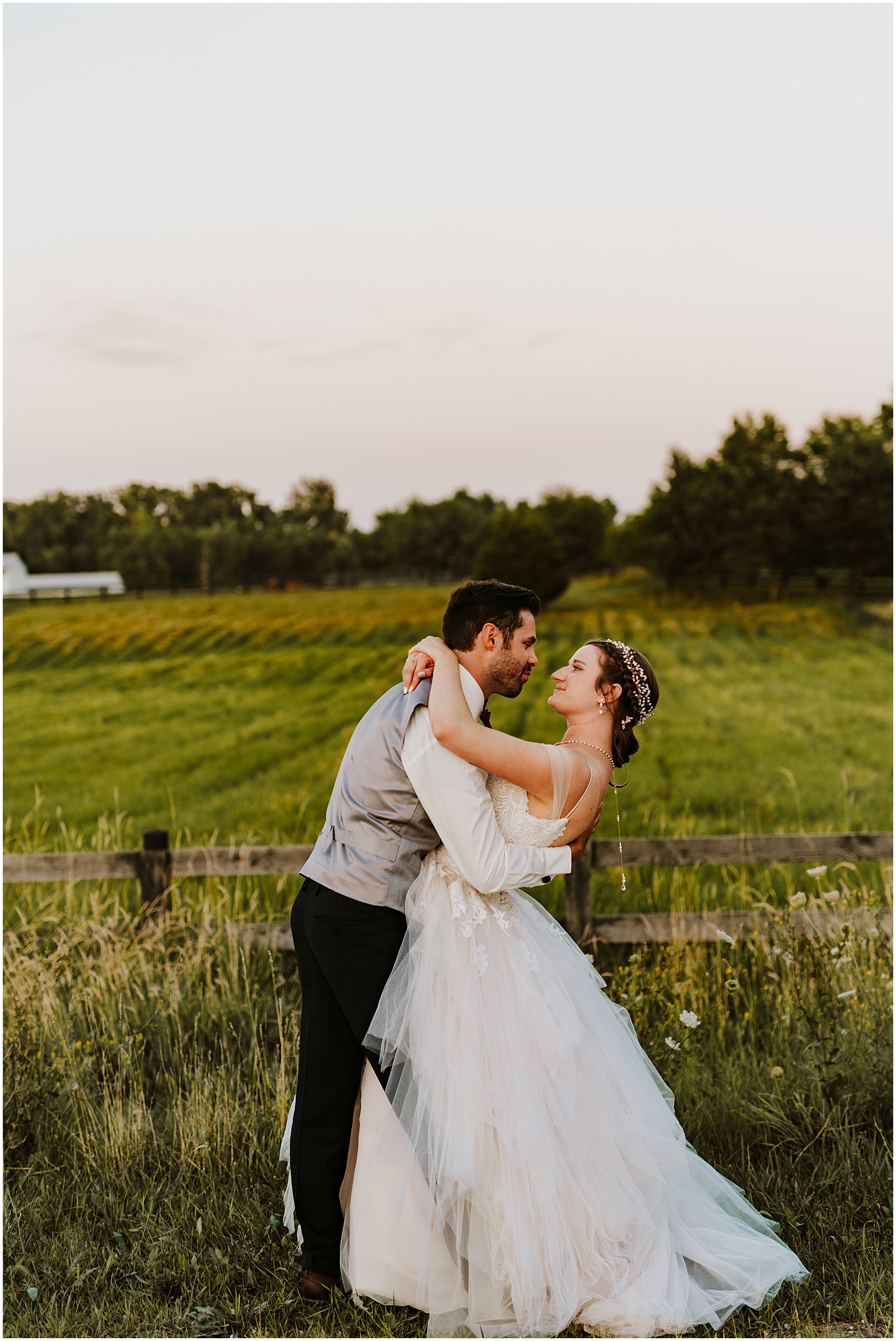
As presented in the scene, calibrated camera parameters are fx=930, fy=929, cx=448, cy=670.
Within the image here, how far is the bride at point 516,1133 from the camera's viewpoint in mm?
3041

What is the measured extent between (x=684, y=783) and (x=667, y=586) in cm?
637

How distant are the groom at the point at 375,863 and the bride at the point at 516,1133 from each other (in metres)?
0.07

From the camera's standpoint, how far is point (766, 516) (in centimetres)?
1859

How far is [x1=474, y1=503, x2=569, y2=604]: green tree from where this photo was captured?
61.5 ft

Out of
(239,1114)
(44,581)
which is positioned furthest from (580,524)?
(239,1114)

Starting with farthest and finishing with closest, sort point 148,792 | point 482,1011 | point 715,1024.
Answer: point 148,792, point 715,1024, point 482,1011

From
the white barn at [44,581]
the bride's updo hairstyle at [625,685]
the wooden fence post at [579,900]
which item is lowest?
the wooden fence post at [579,900]

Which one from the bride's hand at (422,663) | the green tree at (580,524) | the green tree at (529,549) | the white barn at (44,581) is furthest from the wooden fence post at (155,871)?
the white barn at (44,581)

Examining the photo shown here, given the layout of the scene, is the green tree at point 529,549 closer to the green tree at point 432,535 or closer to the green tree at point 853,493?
the green tree at point 432,535

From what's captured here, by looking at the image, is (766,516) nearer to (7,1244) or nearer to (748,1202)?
(748,1202)

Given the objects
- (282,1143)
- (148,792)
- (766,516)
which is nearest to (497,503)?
(766,516)

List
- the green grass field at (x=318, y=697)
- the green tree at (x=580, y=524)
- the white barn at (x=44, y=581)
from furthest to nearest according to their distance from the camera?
the white barn at (x=44, y=581) → the green tree at (x=580, y=524) → the green grass field at (x=318, y=697)

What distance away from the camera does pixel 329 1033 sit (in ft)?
10.6

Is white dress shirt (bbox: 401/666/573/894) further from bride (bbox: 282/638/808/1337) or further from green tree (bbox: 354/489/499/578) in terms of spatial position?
green tree (bbox: 354/489/499/578)
